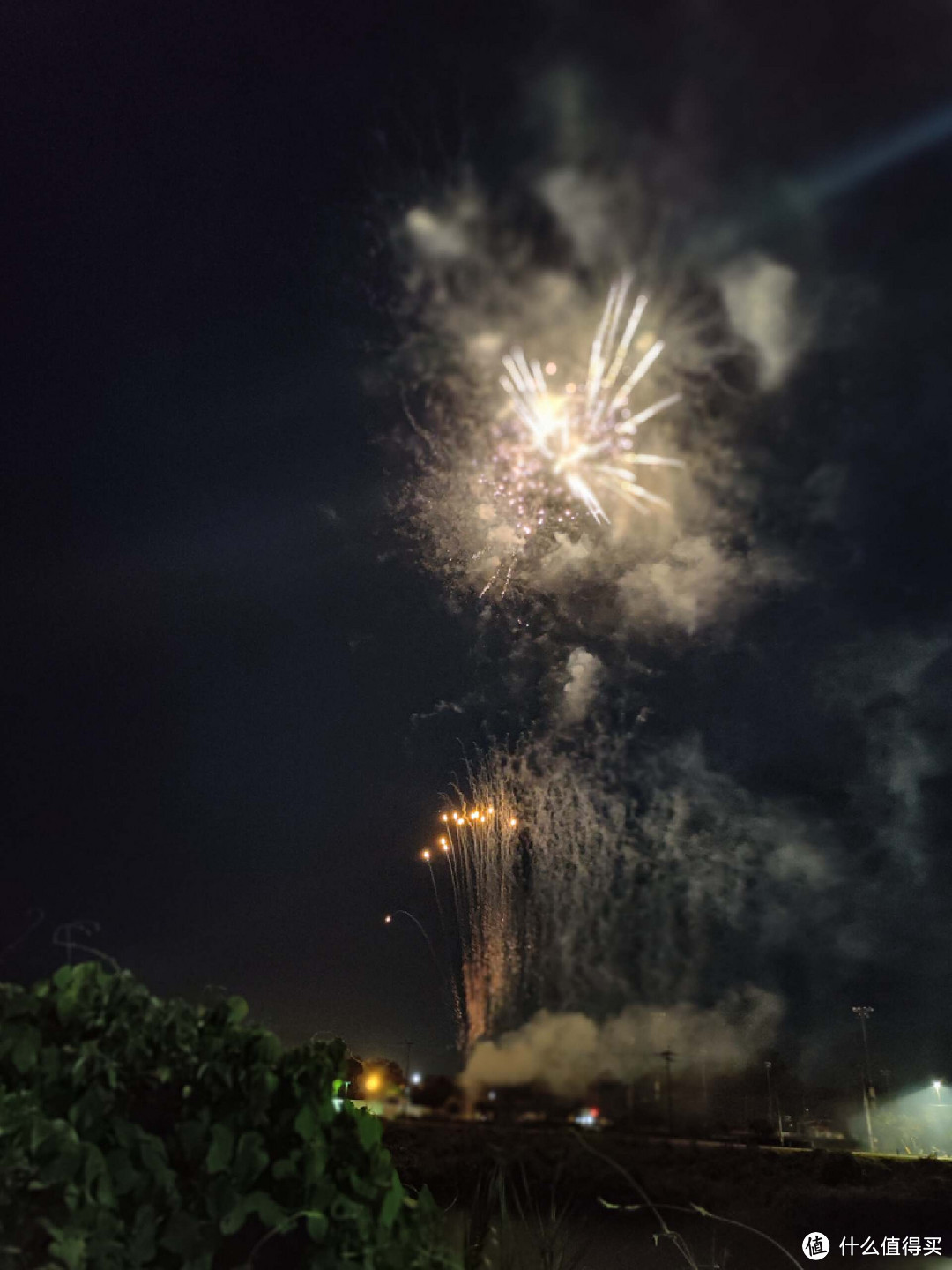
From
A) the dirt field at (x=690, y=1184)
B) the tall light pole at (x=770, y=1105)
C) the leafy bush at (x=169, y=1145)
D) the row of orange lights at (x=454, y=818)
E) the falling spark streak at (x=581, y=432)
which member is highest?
the falling spark streak at (x=581, y=432)

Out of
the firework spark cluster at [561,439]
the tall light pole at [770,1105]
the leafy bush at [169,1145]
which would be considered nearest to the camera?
the leafy bush at [169,1145]

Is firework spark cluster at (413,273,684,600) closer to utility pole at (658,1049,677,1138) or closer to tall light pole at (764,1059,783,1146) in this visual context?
utility pole at (658,1049,677,1138)

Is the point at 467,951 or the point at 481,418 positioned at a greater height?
the point at 481,418

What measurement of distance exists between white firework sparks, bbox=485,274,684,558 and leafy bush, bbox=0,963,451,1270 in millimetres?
3648

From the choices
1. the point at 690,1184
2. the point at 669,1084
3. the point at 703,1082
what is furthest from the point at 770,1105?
the point at 669,1084

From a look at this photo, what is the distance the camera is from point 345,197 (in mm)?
5133

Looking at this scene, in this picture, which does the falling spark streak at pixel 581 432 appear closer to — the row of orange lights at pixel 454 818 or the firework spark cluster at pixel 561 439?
the firework spark cluster at pixel 561 439

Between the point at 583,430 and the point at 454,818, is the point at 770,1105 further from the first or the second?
the point at 583,430

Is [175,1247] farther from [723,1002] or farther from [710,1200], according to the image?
[710,1200]

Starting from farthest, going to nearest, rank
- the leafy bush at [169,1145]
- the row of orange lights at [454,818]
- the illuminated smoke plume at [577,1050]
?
the row of orange lights at [454,818]
the illuminated smoke plume at [577,1050]
the leafy bush at [169,1145]

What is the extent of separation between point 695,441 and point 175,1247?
4600 mm

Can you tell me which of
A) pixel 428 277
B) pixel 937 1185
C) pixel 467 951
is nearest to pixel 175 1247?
pixel 467 951

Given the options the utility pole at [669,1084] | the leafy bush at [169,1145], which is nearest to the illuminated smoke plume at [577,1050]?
the utility pole at [669,1084]

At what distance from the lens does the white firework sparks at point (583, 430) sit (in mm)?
4996
